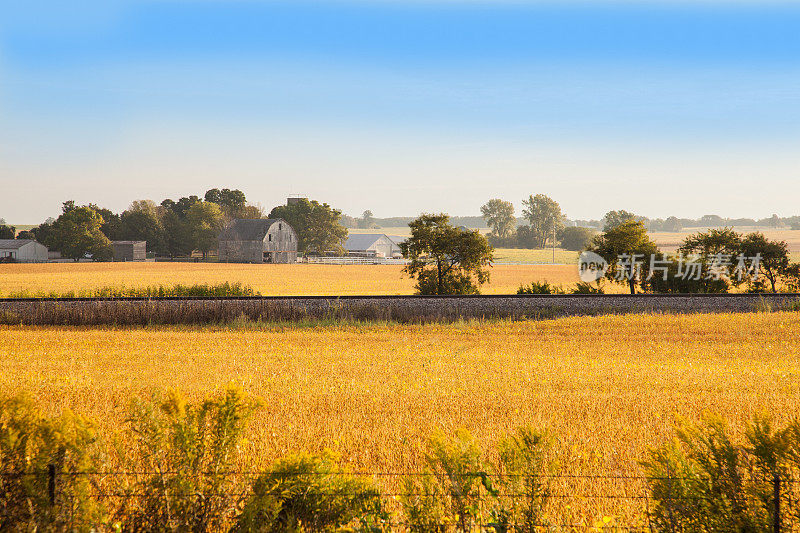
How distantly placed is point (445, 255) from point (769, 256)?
709 inches

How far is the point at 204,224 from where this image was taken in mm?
97062

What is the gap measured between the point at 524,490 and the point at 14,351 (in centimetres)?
1632

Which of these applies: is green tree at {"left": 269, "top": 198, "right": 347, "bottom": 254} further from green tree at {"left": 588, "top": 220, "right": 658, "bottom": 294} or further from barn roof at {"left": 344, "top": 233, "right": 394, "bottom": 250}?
green tree at {"left": 588, "top": 220, "right": 658, "bottom": 294}

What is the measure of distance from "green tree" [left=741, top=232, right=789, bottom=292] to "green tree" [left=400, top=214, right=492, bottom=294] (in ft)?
48.5

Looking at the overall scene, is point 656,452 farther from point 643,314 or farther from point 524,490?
point 643,314

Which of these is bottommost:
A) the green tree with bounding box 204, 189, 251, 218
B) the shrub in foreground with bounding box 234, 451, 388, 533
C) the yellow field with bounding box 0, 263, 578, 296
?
the yellow field with bounding box 0, 263, 578, 296

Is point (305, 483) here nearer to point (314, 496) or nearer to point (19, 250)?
point (314, 496)

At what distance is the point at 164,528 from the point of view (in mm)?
4434

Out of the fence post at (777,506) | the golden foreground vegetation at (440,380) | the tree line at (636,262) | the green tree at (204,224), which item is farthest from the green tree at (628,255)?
the green tree at (204,224)

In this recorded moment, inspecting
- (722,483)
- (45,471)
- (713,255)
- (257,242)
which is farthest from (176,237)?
(722,483)

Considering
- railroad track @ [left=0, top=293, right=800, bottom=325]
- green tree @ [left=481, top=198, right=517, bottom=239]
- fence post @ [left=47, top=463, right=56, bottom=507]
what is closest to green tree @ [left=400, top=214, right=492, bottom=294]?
railroad track @ [left=0, top=293, right=800, bottom=325]

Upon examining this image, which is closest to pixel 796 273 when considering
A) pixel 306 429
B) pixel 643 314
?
pixel 643 314

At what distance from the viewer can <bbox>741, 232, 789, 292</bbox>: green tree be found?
33.2 m

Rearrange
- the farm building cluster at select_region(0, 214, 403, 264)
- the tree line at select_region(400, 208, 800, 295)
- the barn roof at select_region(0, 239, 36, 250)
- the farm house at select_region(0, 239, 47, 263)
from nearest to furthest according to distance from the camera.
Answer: the tree line at select_region(400, 208, 800, 295)
the farm house at select_region(0, 239, 47, 263)
the barn roof at select_region(0, 239, 36, 250)
the farm building cluster at select_region(0, 214, 403, 264)
